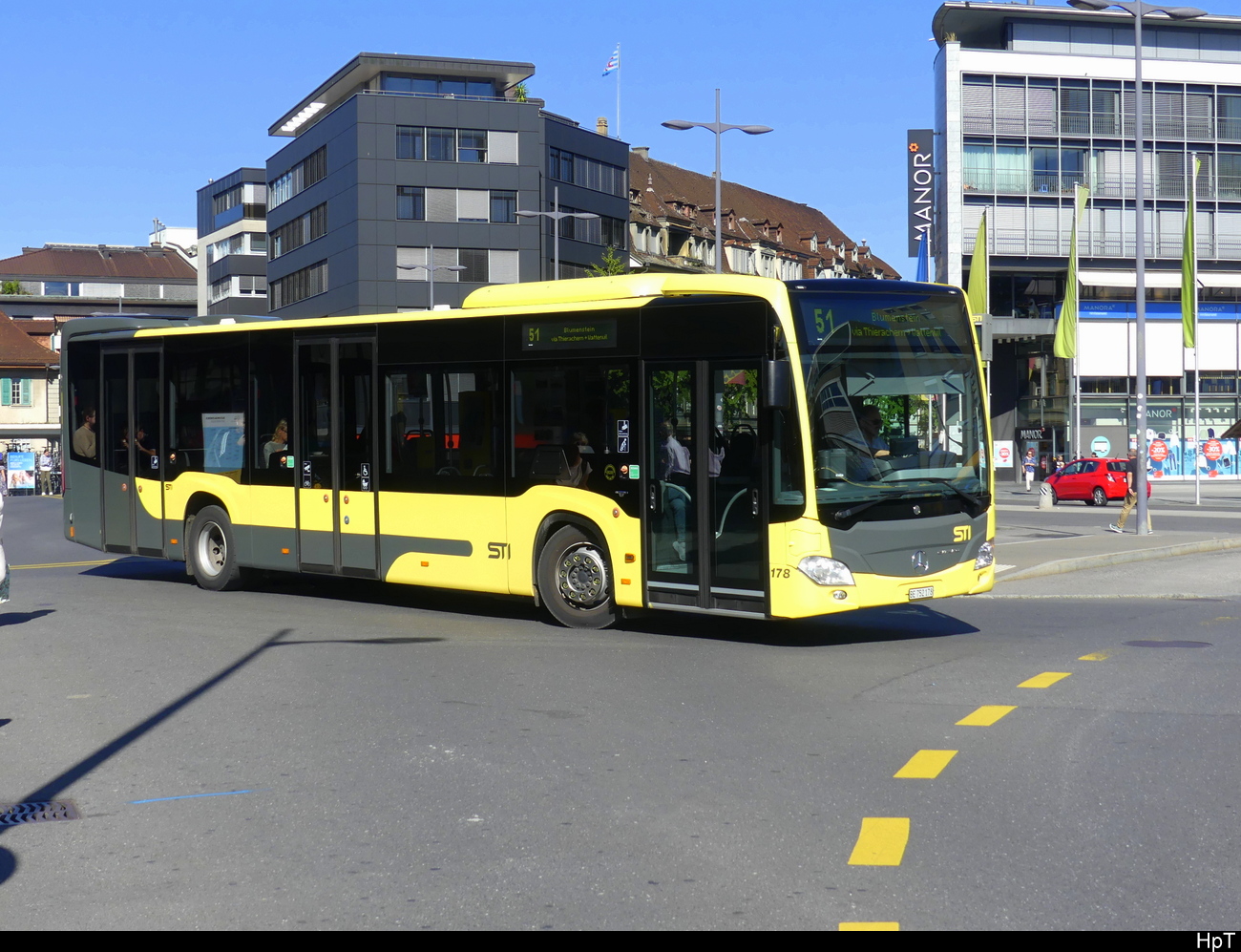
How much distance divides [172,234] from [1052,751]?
13785 cm

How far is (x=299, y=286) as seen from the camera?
238ft

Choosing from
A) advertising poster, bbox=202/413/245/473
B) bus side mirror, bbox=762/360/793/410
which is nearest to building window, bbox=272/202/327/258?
advertising poster, bbox=202/413/245/473

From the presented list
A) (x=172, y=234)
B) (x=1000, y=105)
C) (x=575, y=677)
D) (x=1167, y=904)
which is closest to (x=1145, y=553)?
(x=575, y=677)

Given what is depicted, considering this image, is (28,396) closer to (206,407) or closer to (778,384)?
(206,407)

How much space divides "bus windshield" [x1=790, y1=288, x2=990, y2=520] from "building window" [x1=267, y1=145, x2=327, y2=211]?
60.2 meters

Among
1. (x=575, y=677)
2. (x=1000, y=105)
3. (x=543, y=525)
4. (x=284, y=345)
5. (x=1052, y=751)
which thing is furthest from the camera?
(x=1000, y=105)

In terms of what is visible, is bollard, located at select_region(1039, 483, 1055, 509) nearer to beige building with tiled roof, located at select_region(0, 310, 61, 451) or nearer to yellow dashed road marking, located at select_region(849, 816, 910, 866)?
yellow dashed road marking, located at select_region(849, 816, 910, 866)

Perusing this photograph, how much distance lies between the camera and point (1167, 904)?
189 inches

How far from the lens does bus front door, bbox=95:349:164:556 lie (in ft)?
56.2

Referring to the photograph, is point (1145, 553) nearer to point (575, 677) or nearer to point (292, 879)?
point (575, 677)

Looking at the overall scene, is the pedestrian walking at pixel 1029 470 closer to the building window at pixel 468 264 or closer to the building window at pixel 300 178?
the building window at pixel 468 264

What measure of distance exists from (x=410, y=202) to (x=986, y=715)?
6023 centimetres

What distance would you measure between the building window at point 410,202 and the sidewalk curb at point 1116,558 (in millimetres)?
47715

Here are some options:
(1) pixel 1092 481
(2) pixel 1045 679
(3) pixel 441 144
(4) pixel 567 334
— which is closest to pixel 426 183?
(3) pixel 441 144
